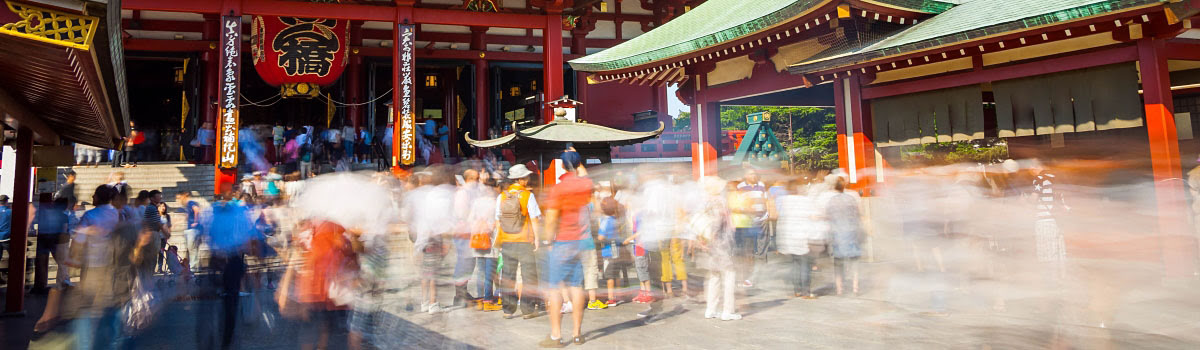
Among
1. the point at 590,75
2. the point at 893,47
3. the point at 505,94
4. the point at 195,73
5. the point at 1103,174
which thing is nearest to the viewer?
the point at 893,47

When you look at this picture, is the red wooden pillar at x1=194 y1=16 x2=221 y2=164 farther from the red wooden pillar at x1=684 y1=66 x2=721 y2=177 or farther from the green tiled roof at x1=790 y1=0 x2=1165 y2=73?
the green tiled roof at x1=790 y1=0 x2=1165 y2=73

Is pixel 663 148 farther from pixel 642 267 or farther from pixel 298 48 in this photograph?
pixel 642 267

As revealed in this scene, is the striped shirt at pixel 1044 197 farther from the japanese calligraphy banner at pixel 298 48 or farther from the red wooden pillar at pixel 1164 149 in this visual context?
the japanese calligraphy banner at pixel 298 48

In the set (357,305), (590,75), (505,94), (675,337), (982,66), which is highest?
(505,94)

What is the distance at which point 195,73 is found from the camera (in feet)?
56.8

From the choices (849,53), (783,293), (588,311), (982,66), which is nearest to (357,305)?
(588,311)

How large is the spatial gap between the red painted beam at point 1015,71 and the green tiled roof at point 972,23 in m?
0.78

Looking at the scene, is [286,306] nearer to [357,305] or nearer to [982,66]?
[357,305]

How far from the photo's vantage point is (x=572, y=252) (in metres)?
5.02

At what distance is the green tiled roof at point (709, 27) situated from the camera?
8.86m

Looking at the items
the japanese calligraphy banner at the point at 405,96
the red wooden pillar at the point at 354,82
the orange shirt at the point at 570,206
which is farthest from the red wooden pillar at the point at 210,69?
the orange shirt at the point at 570,206

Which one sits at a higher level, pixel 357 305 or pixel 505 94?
pixel 505 94

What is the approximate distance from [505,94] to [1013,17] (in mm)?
15729

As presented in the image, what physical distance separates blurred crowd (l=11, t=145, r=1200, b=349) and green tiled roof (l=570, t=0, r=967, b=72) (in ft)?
8.43
